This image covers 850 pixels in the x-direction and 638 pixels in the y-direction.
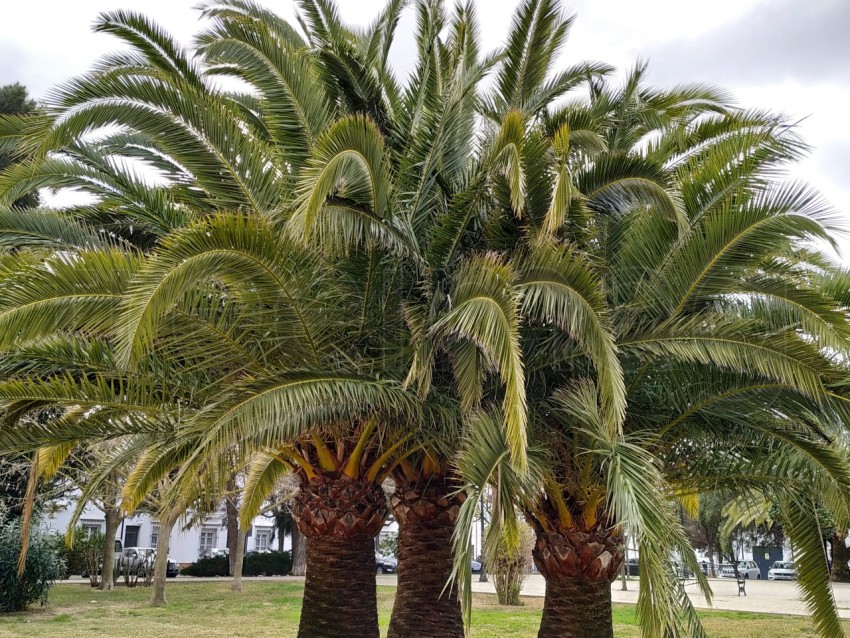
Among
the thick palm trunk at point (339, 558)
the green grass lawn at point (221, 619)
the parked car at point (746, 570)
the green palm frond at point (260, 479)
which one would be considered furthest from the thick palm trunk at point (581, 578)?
the parked car at point (746, 570)

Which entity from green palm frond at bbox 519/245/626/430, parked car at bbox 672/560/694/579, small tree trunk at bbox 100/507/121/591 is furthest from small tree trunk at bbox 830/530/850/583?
green palm frond at bbox 519/245/626/430

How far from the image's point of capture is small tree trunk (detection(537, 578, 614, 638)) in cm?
786

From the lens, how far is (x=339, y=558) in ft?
26.5

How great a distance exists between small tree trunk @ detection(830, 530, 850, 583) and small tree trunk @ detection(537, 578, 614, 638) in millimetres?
25840

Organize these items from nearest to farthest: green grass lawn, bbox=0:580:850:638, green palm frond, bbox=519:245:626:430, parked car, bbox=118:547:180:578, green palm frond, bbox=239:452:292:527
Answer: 1. green palm frond, bbox=519:245:626:430
2. green palm frond, bbox=239:452:292:527
3. green grass lawn, bbox=0:580:850:638
4. parked car, bbox=118:547:180:578

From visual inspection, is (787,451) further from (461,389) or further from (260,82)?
(260,82)

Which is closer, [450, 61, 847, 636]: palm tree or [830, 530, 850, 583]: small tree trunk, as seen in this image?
[450, 61, 847, 636]: palm tree

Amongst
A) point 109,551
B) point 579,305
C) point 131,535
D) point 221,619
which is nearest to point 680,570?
point 579,305

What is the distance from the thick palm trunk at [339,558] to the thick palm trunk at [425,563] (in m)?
0.54

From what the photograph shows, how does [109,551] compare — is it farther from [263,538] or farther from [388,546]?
[263,538]

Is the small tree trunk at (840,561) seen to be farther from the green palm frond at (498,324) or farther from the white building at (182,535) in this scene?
the green palm frond at (498,324)

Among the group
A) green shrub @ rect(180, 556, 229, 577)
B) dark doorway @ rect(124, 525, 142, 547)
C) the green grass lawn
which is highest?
dark doorway @ rect(124, 525, 142, 547)

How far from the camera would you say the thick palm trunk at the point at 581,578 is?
786 cm

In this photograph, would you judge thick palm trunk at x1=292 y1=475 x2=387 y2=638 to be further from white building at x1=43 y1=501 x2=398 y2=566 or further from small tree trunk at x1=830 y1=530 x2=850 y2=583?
white building at x1=43 y1=501 x2=398 y2=566
